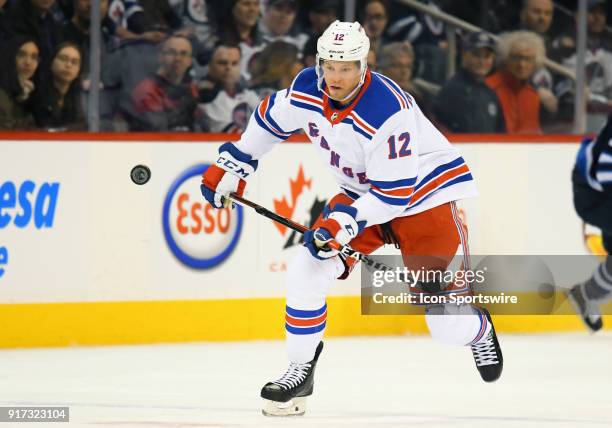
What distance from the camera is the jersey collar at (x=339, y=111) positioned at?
5160mm

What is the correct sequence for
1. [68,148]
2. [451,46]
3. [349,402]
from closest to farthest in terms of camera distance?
1. [349,402]
2. [68,148]
3. [451,46]

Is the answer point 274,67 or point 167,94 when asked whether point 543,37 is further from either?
point 167,94

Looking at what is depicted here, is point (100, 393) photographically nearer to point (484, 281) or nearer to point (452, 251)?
point (452, 251)

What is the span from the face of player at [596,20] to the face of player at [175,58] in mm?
2227

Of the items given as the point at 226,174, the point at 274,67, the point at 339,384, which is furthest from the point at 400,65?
the point at 226,174

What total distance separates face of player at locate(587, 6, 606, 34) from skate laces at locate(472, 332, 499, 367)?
2.98 meters

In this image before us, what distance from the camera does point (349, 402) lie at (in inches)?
221

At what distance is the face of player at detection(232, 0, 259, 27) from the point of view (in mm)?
7453

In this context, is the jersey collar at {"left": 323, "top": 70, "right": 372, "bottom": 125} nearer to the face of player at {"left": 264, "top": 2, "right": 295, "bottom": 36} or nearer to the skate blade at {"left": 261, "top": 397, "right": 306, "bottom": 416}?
the skate blade at {"left": 261, "top": 397, "right": 306, "bottom": 416}

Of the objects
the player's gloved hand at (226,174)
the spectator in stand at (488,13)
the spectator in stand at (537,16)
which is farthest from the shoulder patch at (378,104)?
the spectator in stand at (537,16)

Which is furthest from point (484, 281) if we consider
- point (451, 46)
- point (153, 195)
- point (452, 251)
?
point (452, 251)

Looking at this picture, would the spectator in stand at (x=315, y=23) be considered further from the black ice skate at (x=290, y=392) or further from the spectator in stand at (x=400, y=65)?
the black ice skate at (x=290, y=392)

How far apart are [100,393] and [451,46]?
10.2 ft

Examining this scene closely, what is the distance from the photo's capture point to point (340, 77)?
5.09 m
